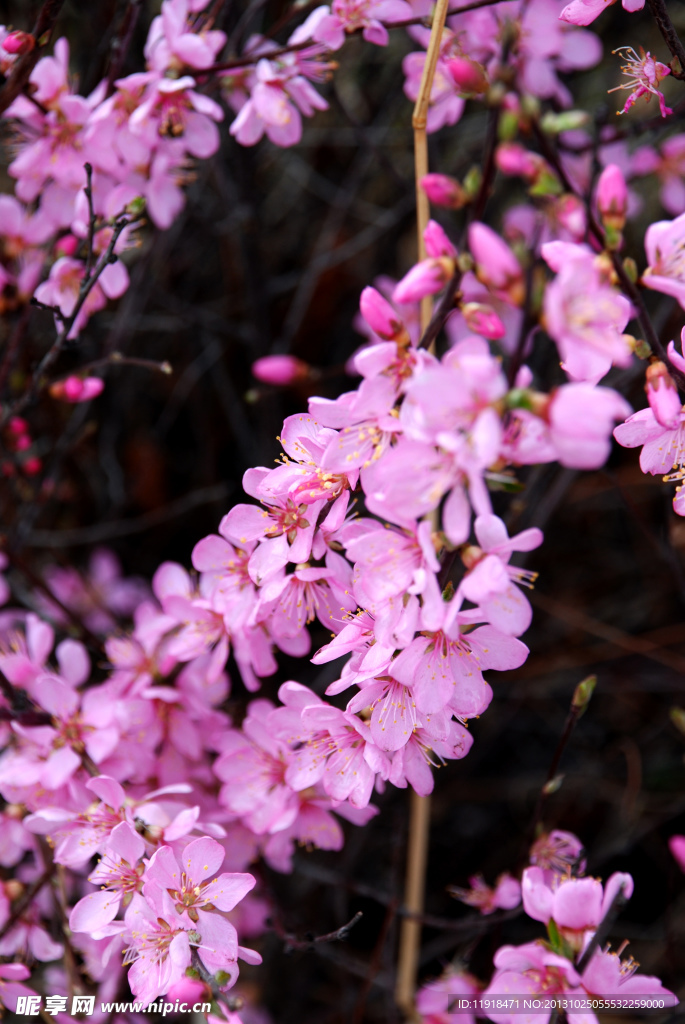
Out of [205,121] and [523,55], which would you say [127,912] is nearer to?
[205,121]

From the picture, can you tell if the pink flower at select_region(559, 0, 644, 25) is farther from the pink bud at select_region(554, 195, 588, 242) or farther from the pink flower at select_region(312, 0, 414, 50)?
the pink bud at select_region(554, 195, 588, 242)

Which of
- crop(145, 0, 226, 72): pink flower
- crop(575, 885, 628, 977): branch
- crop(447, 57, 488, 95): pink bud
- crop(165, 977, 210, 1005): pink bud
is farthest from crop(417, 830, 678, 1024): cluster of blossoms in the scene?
crop(145, 0, 226, 72): pink flower

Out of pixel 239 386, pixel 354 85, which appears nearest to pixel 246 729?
pixel 239 386

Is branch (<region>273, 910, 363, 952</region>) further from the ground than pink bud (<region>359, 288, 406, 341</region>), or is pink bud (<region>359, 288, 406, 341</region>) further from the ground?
pink bud (<region>359, 288, 406, 341</region>)

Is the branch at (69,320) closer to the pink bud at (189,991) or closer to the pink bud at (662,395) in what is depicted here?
the pink bud at (662,395)

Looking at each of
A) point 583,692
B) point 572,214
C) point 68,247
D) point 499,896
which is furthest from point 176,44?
point 499,896

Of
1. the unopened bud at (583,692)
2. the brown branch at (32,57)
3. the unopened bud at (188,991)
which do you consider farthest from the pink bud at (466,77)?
the unopened bud at (188,991)

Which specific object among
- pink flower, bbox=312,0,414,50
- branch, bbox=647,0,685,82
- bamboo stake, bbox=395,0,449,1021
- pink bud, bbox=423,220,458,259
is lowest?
bamboo stake, bbox=395,0,449,1021
